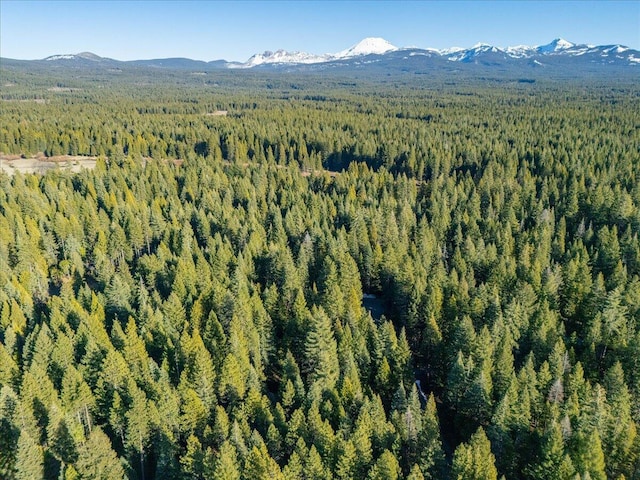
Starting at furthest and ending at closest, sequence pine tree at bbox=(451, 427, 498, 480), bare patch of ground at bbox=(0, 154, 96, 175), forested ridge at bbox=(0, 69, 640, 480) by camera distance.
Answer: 1. bare patch of ground at bbox=(0, 154, 96, 175)
2. forested ridge at bbox=(0, 69, 640, 480)
3. pine tree at bbox=(451, 427, 498, 480)

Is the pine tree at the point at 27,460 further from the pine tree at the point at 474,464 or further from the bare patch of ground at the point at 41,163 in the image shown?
the bare patch of ground at the point at 41,163

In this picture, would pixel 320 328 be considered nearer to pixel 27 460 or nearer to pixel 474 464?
pixel 474 464

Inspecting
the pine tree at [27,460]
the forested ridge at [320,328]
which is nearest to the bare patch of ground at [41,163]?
the forested ridge at [320,328]

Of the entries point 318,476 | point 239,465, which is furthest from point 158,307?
point 318,476

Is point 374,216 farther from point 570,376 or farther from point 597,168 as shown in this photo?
point 597,168

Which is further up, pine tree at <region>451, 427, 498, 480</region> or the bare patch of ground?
the bare patch of ground

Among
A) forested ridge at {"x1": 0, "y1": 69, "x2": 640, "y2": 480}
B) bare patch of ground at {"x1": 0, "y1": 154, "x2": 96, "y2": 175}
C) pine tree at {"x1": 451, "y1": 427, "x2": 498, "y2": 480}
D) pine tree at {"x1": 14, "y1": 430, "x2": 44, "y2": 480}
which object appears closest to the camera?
pine tree at {"x1": 451, "y1": 427, "x2": 498, "y2": 480}

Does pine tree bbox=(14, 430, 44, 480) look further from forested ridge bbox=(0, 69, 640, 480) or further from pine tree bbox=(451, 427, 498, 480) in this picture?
pine tree bbox=(451, 427, 498, 480)

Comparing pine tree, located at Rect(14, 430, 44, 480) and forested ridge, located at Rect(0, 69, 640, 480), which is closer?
pine tree, located at Rect(14, 430, 44, 480)

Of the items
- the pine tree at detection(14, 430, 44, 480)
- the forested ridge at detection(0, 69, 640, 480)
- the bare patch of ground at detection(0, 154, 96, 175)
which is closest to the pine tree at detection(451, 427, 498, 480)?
the forested ridge at detection(0, 69, 640, 480)
